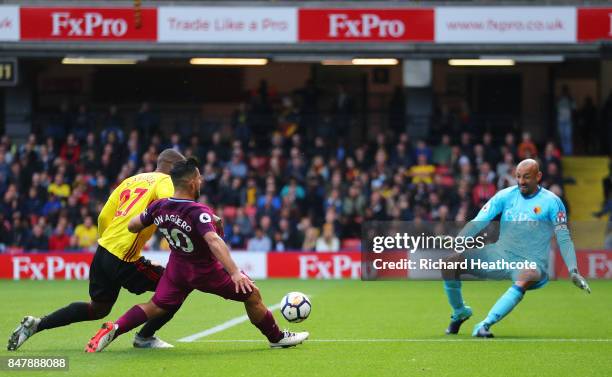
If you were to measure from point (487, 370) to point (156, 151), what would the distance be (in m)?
18.4

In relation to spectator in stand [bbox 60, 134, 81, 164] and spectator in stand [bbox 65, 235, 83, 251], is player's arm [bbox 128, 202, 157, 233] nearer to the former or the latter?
spectator in stand [bbox 65, 235, 83, 251]

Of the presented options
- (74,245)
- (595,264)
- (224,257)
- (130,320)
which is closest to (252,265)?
(74,245)

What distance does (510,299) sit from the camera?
38.7 feet

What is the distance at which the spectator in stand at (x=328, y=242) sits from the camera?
24.3 m

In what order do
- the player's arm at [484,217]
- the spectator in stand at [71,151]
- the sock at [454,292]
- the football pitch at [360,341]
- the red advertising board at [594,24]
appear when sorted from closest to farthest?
1. the football pitch at [360,341]
2. the player's arm at [484,217]
3. the sock at [454,292]
4. the red advertising board at [594,24]
5. the spectator in stand at [71,151]

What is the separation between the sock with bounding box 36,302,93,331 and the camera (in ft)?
36.2

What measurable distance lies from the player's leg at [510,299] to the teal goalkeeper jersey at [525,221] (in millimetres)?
183

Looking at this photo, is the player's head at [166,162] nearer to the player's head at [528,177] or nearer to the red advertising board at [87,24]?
the player's head at [528,177]

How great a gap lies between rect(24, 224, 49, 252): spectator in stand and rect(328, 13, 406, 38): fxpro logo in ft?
25.2

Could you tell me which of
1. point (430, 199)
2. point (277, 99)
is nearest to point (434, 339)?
point (430, 199)

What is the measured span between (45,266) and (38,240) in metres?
0.76

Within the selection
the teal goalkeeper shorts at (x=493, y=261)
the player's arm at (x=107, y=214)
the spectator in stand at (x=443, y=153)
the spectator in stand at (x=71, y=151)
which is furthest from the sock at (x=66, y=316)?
the spectator in stand at (x=71, y=151)

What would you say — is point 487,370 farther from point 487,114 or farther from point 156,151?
point 487,114

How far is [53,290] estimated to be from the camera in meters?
20.6
